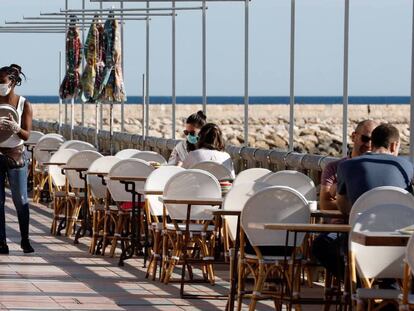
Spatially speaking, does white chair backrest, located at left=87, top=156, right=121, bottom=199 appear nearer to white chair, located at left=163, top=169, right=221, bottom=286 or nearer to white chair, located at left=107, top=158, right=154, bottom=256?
white chair, located at left=107, top=158, right=154, bottom=256

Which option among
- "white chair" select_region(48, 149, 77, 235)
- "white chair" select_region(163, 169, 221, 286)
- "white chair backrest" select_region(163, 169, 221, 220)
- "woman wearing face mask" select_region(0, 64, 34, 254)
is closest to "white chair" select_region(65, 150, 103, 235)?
"white chair" select_region(48, 149, 77, 235)

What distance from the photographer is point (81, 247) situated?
1599 centimetres

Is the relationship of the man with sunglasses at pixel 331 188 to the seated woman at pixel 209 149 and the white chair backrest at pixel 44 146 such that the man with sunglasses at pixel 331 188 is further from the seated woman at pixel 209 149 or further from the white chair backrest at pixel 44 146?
the white chair backrest at pixel 44 146

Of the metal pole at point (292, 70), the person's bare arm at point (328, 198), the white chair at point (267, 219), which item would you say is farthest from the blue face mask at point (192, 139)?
the white chair at point (267, 219)

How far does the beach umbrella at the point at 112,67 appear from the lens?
2148cm

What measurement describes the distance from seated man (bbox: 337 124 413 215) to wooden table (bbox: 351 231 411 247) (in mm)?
1419

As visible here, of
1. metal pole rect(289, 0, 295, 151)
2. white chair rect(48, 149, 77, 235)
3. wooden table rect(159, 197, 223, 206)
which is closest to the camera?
wooden table rect(159, 197, 223, 206)

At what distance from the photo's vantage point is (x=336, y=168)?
11422mm

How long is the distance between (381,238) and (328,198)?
260 centimetres

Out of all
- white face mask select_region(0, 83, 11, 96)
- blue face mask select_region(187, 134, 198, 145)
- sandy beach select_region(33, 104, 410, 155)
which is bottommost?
sandy beach select_region(33, 104, 410, 155)

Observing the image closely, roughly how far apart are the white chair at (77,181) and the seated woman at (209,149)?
239 cm

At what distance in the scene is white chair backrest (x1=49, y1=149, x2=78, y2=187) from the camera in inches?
704

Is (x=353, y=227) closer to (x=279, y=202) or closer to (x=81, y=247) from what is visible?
(x=279, y=202)

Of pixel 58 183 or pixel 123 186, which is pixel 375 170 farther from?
pixel 58 183
